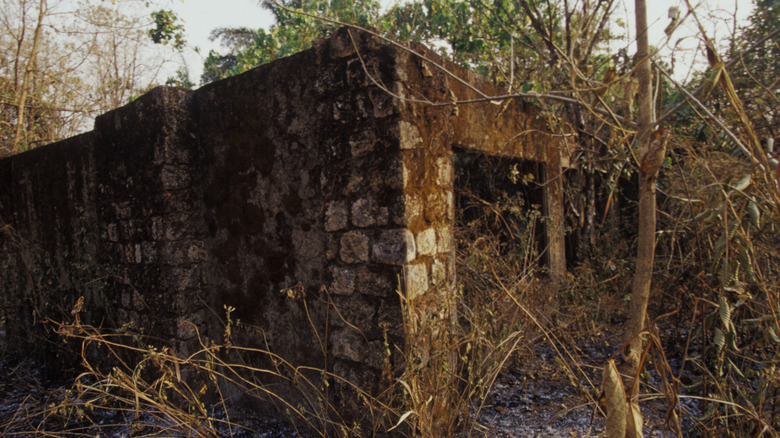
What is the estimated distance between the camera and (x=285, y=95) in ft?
8.71

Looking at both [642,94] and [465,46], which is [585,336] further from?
[465,46]

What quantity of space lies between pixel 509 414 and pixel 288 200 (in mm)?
1886

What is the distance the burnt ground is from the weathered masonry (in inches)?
21.0

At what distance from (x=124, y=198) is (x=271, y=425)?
1.96 metres

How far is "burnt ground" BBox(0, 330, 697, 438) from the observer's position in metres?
2.44

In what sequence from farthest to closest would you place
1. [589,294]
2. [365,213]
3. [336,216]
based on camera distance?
[589,294] < [336,216] < [365,213]

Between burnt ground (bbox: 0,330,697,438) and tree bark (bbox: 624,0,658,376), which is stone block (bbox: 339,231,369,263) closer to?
burnt ground (bbox: 0,330,697,438)

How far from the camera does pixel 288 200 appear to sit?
267 cm

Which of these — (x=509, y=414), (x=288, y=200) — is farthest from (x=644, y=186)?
(x=288, y=200)

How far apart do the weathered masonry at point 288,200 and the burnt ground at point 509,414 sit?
1.75ft

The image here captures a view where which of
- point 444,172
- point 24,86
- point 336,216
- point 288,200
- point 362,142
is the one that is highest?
point 24,86

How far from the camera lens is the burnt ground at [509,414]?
2.44 meters

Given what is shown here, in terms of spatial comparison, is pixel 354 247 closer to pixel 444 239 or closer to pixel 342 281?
pixel 342 281

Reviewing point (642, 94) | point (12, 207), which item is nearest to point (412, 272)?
point (642, 94)
